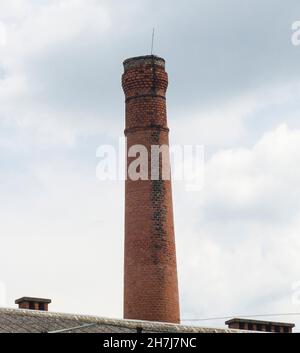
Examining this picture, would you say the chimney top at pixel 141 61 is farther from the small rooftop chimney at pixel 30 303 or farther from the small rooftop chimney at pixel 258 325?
the small rooftop chimney at pixel 30 303

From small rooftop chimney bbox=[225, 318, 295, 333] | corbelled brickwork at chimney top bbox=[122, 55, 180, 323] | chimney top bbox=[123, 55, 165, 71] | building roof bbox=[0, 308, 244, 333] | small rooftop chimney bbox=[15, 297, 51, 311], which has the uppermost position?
chimney top bbox=[123, 55, 165, 71]

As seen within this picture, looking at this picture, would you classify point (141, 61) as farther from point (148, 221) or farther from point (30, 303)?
point (30, 303)

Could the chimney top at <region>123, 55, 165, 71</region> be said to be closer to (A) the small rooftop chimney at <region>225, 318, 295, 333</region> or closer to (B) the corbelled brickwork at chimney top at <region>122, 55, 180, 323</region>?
(B) the corbelled brickwork at chimney top at <region>122, 55, 180, 323</region>

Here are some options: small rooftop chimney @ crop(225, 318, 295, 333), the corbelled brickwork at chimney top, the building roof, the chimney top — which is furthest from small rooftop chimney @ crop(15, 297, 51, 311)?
the chimney top

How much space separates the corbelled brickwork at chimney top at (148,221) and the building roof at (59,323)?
3.83 meters

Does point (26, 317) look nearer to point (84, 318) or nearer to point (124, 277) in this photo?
point (84, 318)

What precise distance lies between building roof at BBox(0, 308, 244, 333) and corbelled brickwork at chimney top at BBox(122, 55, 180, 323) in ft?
12.6

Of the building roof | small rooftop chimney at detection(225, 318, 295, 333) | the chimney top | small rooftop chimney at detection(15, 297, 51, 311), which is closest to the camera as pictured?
the building roof

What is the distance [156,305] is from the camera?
27406 millimetres

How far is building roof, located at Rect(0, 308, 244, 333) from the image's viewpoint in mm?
20391
